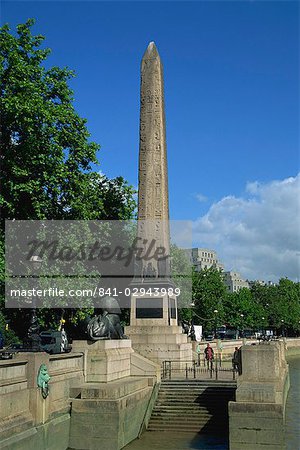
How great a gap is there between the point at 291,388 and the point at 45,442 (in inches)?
832

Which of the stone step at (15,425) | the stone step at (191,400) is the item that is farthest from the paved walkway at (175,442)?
the stone step at (15,425)

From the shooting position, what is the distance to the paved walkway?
54.3ft

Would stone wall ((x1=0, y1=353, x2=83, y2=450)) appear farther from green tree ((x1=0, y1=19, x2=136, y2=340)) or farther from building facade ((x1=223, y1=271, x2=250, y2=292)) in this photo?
building facade ((x1=223, y1=271, x2=250, y2=292))

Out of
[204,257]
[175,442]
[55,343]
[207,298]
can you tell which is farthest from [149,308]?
[204,257]

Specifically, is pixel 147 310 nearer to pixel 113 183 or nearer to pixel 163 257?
pixel 163 257

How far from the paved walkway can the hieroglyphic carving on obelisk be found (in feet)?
34.6

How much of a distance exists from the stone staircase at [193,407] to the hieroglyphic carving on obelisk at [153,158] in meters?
7.77

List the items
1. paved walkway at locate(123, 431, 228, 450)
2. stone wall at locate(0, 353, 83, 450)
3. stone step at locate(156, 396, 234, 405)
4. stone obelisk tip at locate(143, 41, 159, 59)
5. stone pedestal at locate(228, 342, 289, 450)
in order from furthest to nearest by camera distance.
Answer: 1. stone obelisk tip at locate(143, 41, 159, 59)
2. stone step at locate(156, 396, 234, 405)
3. paved walkway at locate(123, 431, 228, 450)
4. stone pedestal at locate(228, 342, 289, 450)
5. stone wall at locate(0, 353, 83, 450)

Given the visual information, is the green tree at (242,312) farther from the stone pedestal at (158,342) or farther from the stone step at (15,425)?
the stone step at (15,425)

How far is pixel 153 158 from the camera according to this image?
2867 cm

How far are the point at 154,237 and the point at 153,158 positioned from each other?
164 inches

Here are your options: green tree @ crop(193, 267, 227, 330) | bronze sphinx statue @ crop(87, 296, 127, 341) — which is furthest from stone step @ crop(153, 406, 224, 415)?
green tree @ crop(193, 267, 227, 330)

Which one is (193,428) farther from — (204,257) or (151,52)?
(204,257)

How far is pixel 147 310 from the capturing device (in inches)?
1062
